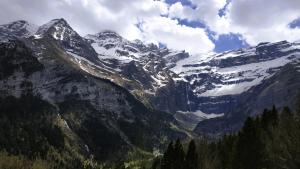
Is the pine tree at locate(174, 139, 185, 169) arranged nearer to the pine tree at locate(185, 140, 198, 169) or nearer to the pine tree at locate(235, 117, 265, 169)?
the pine tree at locate(185, 140, 198, 169)

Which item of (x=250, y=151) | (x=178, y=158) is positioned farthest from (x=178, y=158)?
(x=250, y=151)

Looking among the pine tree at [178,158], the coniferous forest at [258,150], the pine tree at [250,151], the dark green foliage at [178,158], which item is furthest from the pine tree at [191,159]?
the pine tree at [250,151]

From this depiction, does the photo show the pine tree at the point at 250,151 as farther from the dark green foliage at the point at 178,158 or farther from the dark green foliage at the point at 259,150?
the dark green foliage at the point at 178,158

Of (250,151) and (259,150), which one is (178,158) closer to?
(250,151)

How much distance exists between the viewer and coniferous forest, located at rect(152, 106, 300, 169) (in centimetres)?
6462

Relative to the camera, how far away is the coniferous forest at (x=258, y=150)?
6462 cm

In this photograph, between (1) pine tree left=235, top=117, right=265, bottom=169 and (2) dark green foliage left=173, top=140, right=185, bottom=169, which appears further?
(2) dark green foliage left=173, top=140, right=185, bottom=169

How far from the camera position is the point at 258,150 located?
3073 inches

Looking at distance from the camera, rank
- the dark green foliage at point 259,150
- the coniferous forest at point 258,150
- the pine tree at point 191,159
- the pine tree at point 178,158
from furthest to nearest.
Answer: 1. the pine tree at point 178,158
2. the pine tree at point 191,159
3. the coniferous forest at point 258,150
4. the dark green foliage at point 259,150

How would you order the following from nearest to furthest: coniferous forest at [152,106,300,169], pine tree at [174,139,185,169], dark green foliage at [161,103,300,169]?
dark green foliage at [161,103,300,169] → coniferous forest at [152,106,300,169] → pine tree at [174,139,185,169]

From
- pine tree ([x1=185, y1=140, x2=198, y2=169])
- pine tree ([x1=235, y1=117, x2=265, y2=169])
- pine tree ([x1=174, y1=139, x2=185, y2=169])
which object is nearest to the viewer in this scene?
pine tree ([x1=235, y1=117, x2=265, y2=169])

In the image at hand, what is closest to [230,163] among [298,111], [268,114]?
[268,114]

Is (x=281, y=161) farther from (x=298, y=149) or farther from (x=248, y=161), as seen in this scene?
(x=248, y=161)

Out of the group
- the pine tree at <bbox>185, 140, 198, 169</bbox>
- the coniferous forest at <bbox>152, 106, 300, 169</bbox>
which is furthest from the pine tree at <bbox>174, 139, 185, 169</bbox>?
the pine tree at <bbox>185, 140, 198, 169</bbox>
